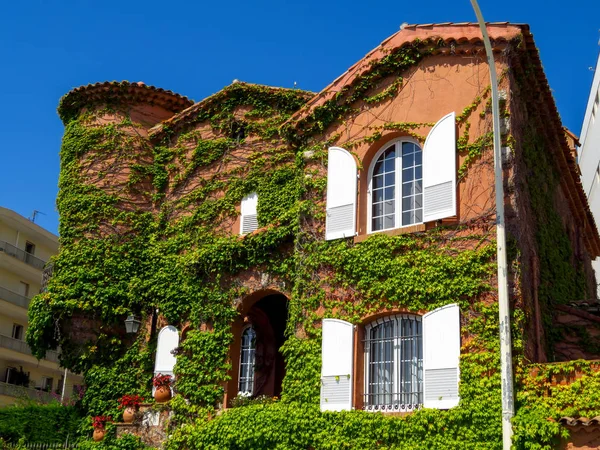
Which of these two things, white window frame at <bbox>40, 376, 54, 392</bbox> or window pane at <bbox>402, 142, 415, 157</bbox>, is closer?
window pane at <bbox>402, 142, 415, 157</bbox>

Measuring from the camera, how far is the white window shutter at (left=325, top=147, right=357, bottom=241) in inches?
661

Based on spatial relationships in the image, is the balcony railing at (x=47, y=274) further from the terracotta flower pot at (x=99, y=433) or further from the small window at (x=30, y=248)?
the small window at (x=30, y=248)

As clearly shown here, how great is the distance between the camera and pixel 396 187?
16688 millimetres

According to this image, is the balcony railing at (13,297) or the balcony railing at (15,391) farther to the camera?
the balcony railing at (13,297)

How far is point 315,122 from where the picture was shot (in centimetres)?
1831

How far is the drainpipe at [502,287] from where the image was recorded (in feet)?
42.4

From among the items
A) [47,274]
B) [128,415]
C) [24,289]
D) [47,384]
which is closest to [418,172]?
[128,415]

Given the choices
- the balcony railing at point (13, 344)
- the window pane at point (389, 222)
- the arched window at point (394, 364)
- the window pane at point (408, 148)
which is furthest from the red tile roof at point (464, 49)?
the balcony railing at point (13, 344)

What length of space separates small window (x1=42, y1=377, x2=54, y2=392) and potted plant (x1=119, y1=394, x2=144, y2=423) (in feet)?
86.6

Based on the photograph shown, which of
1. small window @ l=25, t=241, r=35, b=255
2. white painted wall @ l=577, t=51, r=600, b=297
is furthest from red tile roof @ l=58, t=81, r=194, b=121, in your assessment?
white painted wall @ l=577, t=51, r=600, b=297

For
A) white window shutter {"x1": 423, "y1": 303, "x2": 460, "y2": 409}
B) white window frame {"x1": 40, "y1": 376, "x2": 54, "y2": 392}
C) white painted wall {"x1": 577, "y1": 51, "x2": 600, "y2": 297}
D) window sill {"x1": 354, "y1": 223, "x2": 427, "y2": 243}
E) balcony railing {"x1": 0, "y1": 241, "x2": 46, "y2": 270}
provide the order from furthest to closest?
1. white window frame {"x1": 40, "y1": 376, "x2": 54, "y2": 392}
2. white painted wall {"x1": 577, "y1": 51, "x2": 600, "y2": 297}
3. balcony railing {"x1": 0, "y1": 241, "x2": 46, "y2": 270}
4. window sill {"x1": 354, "y1": 223, "x2": 427, "y2": 243}
5. white window shutter {"x1": 423, "y1": 303, "x2": 460, "y2": 409}

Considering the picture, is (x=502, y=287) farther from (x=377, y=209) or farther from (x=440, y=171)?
(x=377, y=209)

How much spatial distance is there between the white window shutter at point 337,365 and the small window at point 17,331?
1205 inches

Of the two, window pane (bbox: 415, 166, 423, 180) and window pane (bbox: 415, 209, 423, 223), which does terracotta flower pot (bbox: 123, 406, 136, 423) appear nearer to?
window pane (bbox: 415, 209, 423, 223)
